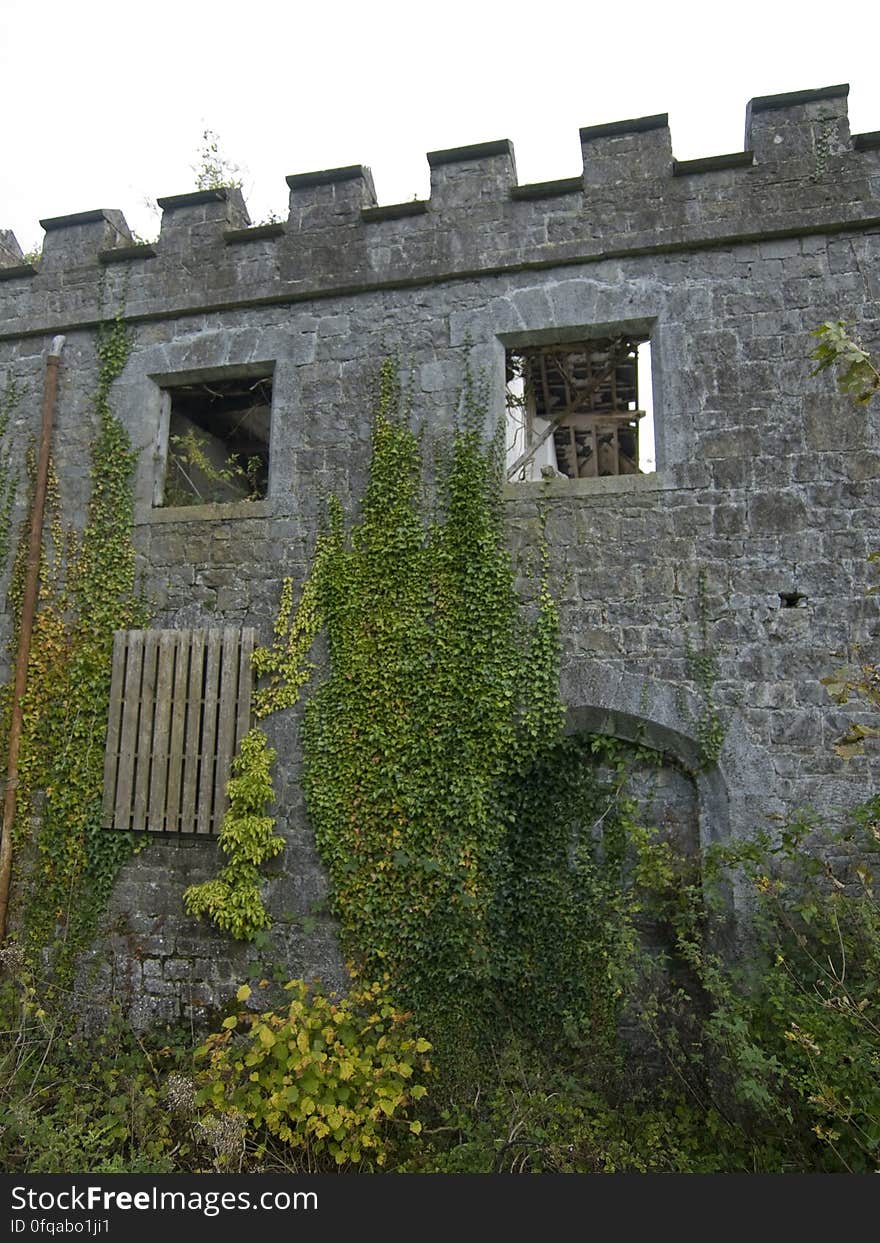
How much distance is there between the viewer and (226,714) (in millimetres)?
5344

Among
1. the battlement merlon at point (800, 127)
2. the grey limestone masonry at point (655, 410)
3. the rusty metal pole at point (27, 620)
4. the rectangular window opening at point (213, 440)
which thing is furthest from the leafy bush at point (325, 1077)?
the battlement merlon at point (800, 127)

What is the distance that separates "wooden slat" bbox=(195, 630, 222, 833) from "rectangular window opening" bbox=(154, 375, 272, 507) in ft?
4.15

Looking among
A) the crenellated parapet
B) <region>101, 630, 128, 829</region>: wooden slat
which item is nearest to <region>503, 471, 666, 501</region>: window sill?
the crenellated parapet

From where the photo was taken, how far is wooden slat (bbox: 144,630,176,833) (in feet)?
17.4

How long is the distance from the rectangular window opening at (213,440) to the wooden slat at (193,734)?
1232mm

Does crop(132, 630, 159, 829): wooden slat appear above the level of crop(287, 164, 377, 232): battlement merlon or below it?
below

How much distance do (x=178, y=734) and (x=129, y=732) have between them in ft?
1.18

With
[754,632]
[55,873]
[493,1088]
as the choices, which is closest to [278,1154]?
[493,1088]

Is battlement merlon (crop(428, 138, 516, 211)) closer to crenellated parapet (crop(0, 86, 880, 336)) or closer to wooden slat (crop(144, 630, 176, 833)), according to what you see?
crenellated parapet (crop(0, 86, 880, 336))

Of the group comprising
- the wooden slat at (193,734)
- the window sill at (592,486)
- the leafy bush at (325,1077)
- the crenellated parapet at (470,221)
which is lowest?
the leafy bush at (325,1077)

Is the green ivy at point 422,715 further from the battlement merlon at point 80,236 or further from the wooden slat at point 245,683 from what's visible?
the battlement merlon at point 80,236

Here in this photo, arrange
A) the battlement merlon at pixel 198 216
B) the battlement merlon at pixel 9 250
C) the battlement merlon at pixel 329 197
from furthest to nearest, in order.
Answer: the battlement merlon at pixel 9 250, the battlement merlon at pixel 198 216, the battlement merlon at pixel 329 197

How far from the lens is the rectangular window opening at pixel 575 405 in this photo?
19.0 ft

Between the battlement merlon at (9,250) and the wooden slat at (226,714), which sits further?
the battlement merlon at (9,250)
